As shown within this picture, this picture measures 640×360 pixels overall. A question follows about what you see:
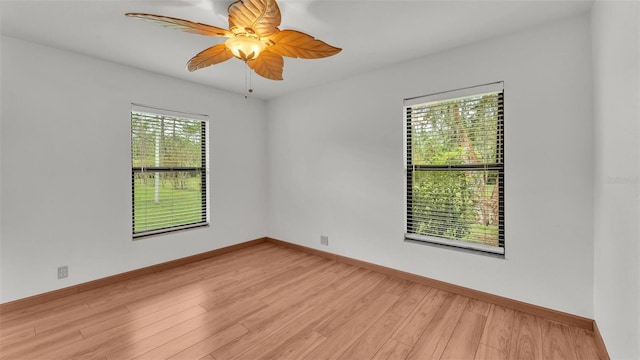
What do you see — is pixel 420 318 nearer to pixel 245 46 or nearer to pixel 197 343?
pixel 197 343

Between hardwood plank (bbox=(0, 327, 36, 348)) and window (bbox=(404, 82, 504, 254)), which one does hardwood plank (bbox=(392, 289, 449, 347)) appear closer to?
window (bbox=(404, 82, 504, 254))

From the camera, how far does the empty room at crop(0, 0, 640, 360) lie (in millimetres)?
1873

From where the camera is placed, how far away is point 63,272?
2699mm

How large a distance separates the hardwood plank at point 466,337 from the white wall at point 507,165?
43cm

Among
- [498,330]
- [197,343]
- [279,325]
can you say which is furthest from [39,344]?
[498,330]

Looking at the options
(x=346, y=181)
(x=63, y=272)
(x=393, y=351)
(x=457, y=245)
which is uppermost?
(x=346, y=181)

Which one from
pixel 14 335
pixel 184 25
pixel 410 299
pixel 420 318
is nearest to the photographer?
pixel 184 25

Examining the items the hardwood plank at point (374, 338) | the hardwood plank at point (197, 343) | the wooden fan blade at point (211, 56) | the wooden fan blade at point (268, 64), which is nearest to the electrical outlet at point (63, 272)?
the hardwood plank at point (197, 343)

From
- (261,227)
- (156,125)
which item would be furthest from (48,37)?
(261,227)

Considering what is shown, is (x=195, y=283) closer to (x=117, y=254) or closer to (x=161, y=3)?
(x=117, y=254)

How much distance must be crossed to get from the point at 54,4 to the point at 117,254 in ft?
7.99

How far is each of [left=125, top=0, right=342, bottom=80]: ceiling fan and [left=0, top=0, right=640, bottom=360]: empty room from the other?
17 millimetres

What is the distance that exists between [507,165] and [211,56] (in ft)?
8.87

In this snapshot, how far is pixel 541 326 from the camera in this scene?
2156 mm
